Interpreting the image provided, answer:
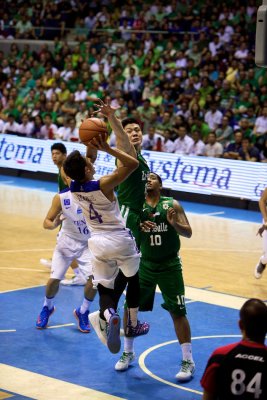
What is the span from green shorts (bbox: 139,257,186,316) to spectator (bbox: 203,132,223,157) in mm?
11316

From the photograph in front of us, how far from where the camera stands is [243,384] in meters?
4.51

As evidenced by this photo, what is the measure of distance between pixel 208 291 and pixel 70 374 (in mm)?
3814

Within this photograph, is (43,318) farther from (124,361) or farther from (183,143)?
(183,143)

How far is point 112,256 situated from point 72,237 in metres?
2.57

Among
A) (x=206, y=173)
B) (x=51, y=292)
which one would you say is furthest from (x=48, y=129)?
(x=51, y=292)

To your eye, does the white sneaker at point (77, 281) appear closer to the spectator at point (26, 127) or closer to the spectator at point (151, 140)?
the spectator at point (151, 140)

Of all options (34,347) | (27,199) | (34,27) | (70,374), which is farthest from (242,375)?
(34,27)

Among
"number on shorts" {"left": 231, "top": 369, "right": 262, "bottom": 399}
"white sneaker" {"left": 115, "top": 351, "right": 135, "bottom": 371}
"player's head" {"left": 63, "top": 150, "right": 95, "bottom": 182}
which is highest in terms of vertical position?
"player's head" {"left": 63, "top": 150, "right": 95, "bottom": 182}

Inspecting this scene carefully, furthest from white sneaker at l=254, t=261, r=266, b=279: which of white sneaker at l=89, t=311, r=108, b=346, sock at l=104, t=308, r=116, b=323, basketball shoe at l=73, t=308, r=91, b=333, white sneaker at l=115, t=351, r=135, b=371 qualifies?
sock at l=104, t=308, r=116, b=323

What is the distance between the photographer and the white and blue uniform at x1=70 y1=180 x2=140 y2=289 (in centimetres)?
751

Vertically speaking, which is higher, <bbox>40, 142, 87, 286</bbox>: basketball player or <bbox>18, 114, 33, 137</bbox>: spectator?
<bbox>40, 142, 87, 286</bbox>: basketball player

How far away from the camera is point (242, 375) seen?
14.8 ft

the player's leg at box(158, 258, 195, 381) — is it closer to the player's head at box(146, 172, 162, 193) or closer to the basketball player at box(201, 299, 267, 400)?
the player's head at box(146, 172, 162, 193)

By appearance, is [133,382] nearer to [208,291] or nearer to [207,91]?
[208,291]
